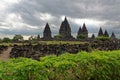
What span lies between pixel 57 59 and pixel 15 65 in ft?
8.39

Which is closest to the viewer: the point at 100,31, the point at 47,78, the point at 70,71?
A: the point at 47,78

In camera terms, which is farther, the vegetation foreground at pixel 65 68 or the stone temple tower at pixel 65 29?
the stone temple tower at pixel 65 29

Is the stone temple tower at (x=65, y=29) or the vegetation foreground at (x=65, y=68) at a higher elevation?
the stone temple tower at (x=65, y=29)

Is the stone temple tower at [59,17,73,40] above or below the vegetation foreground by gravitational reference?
above

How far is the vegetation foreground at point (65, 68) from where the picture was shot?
10.9 m

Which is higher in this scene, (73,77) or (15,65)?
(15,65)

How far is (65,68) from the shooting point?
12.2m

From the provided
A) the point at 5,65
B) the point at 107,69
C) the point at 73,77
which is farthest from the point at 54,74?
the point at 107,69

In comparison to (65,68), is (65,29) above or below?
above

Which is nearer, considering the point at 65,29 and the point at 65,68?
the point at 65,68

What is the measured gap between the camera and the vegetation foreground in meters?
10.9

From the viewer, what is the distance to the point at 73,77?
1331 centimetres

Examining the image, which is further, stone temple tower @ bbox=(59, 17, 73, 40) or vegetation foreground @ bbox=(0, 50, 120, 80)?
stone temple tower @ bbox=(59, 17, 73, 40)

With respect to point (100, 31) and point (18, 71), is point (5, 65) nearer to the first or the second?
point (18, 71)
